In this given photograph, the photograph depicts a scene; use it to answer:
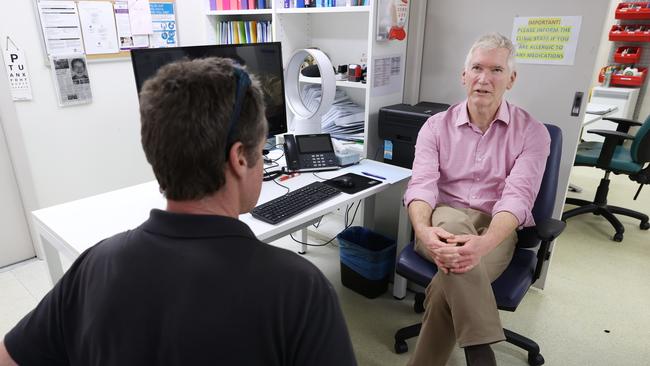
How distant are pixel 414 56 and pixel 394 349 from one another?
1528mm

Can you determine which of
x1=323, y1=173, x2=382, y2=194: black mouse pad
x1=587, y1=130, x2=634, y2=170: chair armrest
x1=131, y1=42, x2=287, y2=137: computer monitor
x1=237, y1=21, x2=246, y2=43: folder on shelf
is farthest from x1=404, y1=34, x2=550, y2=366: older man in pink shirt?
x1=237, y1=21, x2=246, y2=43: folder on shelf

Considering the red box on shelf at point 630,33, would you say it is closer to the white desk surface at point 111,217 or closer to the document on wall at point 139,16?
the white desk surface at point 111,217

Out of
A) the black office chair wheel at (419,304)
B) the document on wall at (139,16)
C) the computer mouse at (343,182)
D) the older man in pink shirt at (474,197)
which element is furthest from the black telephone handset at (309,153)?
the document on wall at (139,16)

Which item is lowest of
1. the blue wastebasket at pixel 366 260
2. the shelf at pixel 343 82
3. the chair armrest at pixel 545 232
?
the blue wastebasket at pixel 366 260

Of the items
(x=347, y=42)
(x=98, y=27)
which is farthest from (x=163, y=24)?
(x=347, y=42)

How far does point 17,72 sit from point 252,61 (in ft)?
4.67

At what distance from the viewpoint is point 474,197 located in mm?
1839

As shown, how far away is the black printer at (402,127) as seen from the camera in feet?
7.12

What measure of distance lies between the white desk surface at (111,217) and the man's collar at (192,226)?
669mm

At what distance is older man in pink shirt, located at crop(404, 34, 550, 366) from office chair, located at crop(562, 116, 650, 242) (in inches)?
60.1

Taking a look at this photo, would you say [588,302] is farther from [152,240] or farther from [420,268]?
[152,240]

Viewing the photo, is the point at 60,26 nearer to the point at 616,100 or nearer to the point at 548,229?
the point at 548,229

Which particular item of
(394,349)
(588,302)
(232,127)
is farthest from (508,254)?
(232,127)

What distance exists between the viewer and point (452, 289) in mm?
1505
